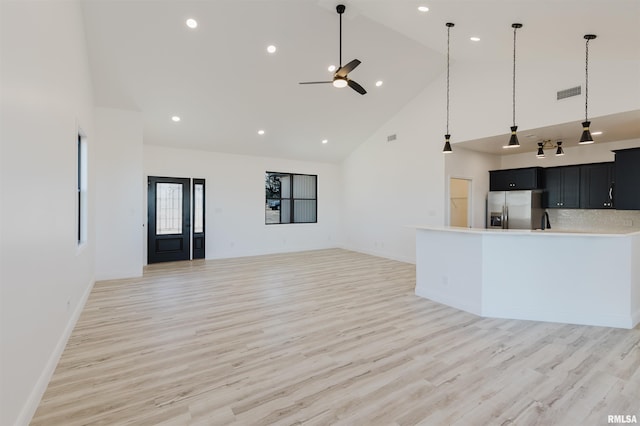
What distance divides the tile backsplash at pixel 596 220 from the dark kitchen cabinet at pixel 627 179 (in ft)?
1.97

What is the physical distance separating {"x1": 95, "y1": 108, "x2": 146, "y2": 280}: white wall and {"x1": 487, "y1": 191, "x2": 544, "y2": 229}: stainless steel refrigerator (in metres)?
7.69

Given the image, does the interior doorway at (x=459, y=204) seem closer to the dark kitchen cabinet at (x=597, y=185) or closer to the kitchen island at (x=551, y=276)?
the dark kitchen cabinet at (x=597, y=185)

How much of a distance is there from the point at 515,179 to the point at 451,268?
3959mm

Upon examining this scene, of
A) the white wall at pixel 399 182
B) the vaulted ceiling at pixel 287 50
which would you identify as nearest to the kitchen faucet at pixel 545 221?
the white wall at pixel 399 182

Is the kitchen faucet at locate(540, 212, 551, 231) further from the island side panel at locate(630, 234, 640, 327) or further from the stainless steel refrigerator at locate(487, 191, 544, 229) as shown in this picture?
the island side panel at locate(630, 234, 640, 327)

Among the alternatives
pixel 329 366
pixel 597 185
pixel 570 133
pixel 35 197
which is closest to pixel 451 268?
pixel 329 366

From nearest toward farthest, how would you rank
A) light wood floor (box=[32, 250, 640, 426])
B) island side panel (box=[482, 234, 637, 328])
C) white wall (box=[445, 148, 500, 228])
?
light wood floor (box=[32, 250, 640, 426])
island side panel (box=[482, 234, 637, 328])
white wall (box=[445, 148, 500, 228])

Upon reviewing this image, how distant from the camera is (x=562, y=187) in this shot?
639 centimetres

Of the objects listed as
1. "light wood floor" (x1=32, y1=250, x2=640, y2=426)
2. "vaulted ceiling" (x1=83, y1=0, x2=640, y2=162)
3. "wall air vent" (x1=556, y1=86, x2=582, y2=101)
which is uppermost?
"vaulted ceiling" (x1=83, y1=0, x2=640, y2=162)

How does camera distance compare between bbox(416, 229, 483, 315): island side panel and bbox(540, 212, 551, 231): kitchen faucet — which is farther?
bbox(540, 212, 551, 231): kitchen faucet

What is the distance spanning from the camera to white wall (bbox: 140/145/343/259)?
25.3ft

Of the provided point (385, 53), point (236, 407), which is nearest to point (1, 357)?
point (236, 407)

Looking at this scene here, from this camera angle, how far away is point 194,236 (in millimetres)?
7875

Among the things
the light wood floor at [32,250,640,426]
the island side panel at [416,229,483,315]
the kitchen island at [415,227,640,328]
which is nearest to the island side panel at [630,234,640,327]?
the kitchen island at [415,227,640,328]
